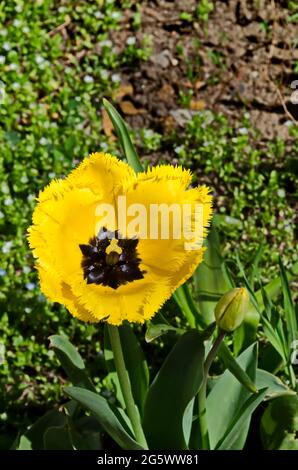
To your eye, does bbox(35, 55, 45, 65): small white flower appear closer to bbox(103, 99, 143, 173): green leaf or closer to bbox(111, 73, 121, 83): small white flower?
bbox(111, 73, 121, 83): small white flower

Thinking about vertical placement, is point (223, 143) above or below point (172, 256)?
above

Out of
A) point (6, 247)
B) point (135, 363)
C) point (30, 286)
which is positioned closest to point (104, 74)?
point (6, 247)

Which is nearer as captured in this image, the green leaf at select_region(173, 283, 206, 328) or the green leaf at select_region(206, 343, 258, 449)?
the green leaf at select_region(206, 343, 258, 449)

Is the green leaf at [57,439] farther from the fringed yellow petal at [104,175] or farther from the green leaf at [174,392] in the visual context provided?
the fringed yellow petal at [104,175]

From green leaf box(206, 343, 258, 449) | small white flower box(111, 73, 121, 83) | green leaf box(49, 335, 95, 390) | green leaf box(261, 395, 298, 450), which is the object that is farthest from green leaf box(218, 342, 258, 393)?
small white flower box(111, 73, 121, 83)

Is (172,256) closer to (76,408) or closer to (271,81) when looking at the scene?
(76,408)

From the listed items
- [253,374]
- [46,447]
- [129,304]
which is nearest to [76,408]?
[46,447]

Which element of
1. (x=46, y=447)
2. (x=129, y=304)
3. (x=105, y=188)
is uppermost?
(x=105, y=188)
